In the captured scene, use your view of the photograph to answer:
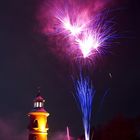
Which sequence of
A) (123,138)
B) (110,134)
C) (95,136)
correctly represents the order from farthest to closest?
1. (95,136)
2. (110,134)
3. (123,138)

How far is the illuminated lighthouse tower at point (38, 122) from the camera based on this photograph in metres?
41.8

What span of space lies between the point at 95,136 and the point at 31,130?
10693mm

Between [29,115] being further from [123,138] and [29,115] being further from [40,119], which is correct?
[123,138]

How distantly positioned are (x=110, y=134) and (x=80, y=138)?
947 centimetres

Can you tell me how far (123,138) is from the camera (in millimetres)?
41406

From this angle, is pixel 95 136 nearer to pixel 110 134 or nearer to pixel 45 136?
pixel 110 134

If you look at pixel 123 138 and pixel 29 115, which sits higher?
pixel 29 115

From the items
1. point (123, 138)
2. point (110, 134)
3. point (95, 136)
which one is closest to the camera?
point (123, 138)

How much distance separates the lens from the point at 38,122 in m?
42.0

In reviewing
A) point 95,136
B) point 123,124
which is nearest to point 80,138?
point 95,136

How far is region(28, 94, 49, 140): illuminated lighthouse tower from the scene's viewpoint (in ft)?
137

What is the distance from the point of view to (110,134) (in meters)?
44.3

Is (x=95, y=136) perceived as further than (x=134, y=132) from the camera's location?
Yes

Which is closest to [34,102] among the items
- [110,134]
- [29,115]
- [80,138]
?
[29,115]
